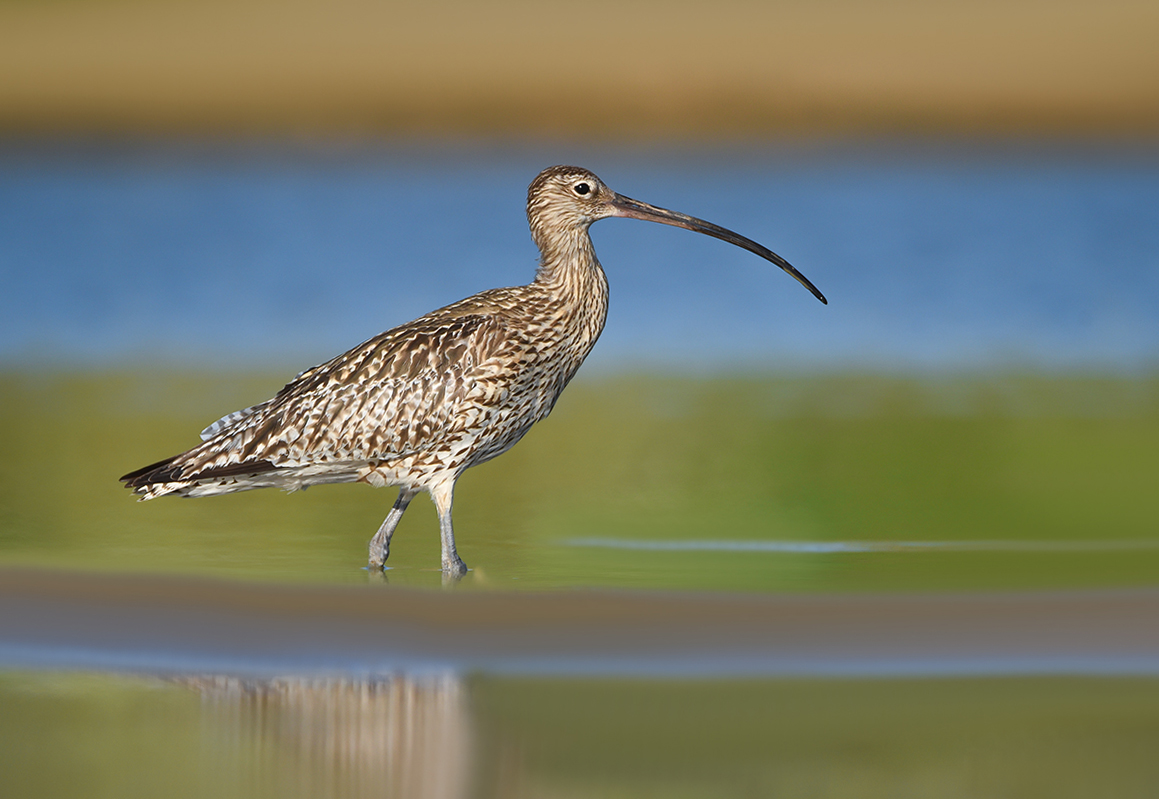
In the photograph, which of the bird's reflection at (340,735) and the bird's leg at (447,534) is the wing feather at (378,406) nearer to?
the bird's leg at (447,534)

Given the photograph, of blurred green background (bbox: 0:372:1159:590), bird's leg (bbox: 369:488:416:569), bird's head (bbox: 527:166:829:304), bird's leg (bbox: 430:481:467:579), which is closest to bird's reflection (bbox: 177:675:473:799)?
blurred green background (bbox: 0:372:1159:590)

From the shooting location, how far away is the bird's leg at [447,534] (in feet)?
29.6

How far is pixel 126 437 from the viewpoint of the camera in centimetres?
1484

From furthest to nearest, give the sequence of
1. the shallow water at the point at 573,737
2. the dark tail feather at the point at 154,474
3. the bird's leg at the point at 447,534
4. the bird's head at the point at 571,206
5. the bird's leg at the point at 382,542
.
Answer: the bird's head at the point at 571,206
the dark tail feather at the point at 154,474
the bird's leg at the point at 382,542
the bird's leg at the point at 447,534
the shallow water at the point at 573,737

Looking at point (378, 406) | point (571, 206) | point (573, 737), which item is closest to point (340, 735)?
point (573, 737)

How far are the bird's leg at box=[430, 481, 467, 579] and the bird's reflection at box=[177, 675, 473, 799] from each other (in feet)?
7.73

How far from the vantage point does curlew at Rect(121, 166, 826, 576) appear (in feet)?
31.3

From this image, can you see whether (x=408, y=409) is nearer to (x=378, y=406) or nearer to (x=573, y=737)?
(x=378, y=406)

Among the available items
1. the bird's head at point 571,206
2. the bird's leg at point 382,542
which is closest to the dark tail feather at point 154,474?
the bird's leg at point 382,542

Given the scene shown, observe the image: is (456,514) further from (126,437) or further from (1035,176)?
(1035,176)

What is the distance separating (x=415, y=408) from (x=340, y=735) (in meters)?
3.85

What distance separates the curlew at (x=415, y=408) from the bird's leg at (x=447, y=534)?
12 millimetres

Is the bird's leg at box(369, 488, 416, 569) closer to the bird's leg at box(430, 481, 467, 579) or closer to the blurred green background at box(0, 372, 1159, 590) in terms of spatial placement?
the blurred green background at box(0, 372, 1159, 590)

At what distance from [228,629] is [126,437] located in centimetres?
781
